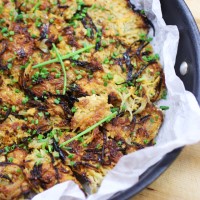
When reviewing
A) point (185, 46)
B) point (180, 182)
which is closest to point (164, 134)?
point (180, 182)

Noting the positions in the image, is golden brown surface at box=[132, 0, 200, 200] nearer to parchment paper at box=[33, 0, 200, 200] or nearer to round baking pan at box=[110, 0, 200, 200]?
parchment paper at box=[33, 0, 200, 200]

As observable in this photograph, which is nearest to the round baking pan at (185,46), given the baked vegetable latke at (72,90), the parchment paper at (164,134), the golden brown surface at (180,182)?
the parchment paper at (164,134)

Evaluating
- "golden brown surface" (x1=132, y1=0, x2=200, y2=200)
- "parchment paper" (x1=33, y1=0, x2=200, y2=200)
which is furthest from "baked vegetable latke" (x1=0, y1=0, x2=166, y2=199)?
"golden brown surface" (x1=132, y1=0, x2=200, y2=200)

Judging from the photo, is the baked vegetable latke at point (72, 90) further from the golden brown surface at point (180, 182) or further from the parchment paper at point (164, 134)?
the golden brown surface at point (180, 182)

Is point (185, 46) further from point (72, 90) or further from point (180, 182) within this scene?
point (180, 182)

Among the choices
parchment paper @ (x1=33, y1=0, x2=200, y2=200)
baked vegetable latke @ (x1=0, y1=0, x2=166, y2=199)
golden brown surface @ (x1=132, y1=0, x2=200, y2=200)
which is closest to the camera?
parchment paper @ (x1=33, y1=0, x2=200, y2=200)

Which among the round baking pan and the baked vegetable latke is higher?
the round baking pan
